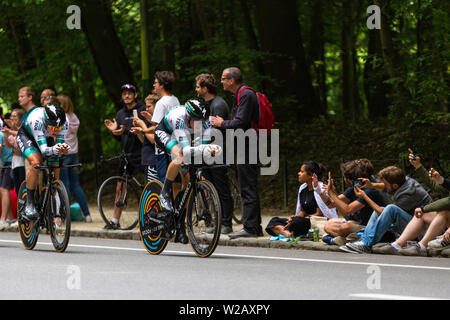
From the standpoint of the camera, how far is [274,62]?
2461cm

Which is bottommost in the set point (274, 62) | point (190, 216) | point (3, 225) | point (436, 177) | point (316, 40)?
point (3, 225)

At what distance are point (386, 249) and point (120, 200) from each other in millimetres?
4930

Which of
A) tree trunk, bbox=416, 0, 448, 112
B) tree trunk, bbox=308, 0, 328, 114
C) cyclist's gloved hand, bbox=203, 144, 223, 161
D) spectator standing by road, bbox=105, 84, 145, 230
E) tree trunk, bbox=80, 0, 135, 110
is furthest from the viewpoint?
tree trunk, bbox=308, 0, 328, 114

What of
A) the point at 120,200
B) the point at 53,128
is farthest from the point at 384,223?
the point at 120,200

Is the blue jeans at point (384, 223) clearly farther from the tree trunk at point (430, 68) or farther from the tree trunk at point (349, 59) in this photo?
the tree trunk at point (349, 59)

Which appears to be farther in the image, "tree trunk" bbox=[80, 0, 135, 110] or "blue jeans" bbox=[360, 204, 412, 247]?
"tree trunk" bbox=[80, 0, 135, 110]

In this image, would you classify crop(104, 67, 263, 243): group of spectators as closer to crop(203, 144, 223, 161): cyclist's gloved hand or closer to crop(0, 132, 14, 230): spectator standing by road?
crop(203, 144, 223, 161): cyclist's gloved hand

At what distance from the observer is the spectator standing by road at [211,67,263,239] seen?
1316cm

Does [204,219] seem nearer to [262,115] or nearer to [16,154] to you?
[262,115]

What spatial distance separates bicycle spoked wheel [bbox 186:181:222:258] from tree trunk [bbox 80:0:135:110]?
1350 cm

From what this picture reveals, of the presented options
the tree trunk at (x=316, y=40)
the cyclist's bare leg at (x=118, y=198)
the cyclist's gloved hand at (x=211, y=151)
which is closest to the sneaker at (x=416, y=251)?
the cyclist's gloved hand at (x=211, y=151)

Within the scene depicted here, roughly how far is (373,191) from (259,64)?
11.3 meters

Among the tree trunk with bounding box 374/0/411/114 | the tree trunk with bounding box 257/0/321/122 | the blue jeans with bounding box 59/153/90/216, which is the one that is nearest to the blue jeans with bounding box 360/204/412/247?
the blue jeans with bounding box 59/153/90/216
